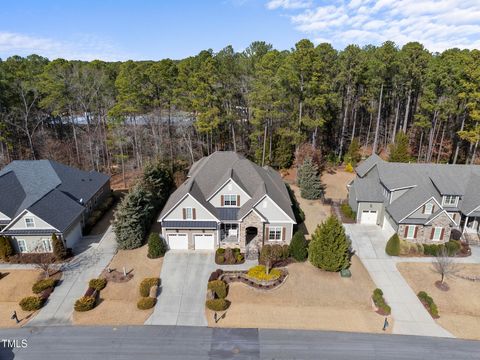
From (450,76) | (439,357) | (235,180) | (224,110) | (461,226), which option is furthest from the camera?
(224,110)

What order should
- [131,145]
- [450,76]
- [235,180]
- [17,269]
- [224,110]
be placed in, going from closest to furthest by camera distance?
[17,269]
[235,180]
[450,76]
[224,110]
[131,145]

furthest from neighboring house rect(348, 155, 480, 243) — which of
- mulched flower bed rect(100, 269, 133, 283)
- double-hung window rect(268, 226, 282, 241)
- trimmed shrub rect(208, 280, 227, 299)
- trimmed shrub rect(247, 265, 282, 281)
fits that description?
mulched flower bed rect(100, 269, 133, 283)

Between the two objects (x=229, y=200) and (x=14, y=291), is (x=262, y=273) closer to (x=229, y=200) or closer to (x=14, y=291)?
Answer: (x=229, y=200)

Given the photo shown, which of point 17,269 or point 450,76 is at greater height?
point 450,76

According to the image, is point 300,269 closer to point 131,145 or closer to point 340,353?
point 340,353

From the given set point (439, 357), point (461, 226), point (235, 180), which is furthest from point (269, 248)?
point (461, 226)

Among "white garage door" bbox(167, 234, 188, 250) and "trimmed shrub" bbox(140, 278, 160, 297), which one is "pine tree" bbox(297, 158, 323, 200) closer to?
"white garage door" bbox(167, 234, 188, 250)

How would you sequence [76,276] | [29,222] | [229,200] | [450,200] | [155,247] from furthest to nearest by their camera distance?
[450,200], [229,200], [29,222], [155,247], [76,276]

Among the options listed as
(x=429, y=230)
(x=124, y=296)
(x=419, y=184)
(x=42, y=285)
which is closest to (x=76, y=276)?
(x=42, y=285)
